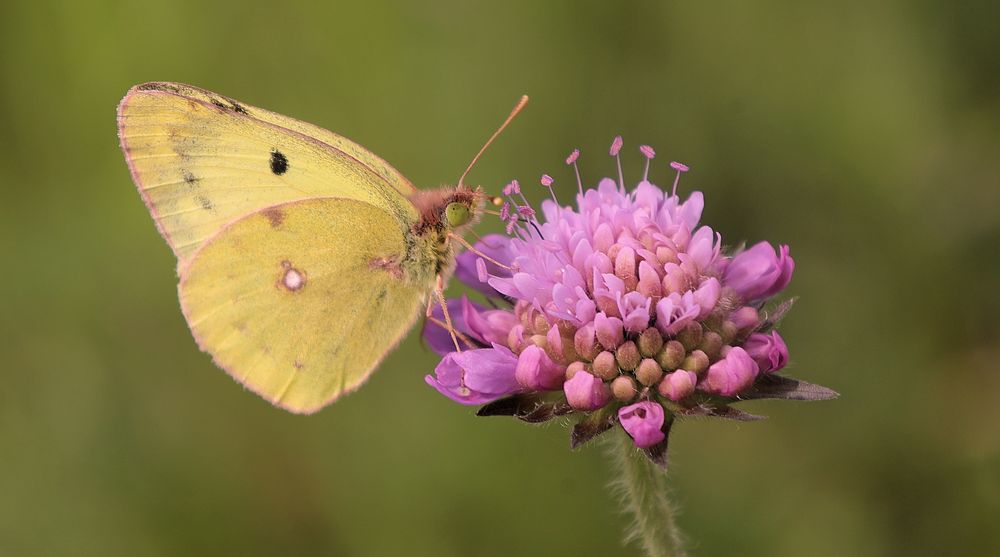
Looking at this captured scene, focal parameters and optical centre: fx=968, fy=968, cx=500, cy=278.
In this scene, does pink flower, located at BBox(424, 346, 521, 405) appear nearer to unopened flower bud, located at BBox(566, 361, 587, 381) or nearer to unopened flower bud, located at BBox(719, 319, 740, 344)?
unopened flower bud, located at BBox(566, 361, 587, 381)

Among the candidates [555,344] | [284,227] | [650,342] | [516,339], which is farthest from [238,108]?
[650,342]

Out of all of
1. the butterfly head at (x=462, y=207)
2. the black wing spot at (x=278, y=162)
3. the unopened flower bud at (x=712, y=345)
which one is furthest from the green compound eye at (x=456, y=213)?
the unopened flower bud at (x=712, y=345)

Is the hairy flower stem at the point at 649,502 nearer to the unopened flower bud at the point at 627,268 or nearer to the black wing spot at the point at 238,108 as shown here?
the unopened flower bud at the point at 627,268

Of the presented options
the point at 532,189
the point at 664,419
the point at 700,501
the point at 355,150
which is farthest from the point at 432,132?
Result: the point at 664,419

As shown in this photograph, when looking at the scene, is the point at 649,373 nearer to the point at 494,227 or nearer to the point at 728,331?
the point at 728,331

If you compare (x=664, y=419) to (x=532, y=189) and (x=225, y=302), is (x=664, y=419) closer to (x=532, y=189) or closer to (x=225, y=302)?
(x=225, y=302)

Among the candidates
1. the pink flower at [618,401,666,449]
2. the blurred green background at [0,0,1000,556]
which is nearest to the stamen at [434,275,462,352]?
the pink flower at [618,401,666,449]
